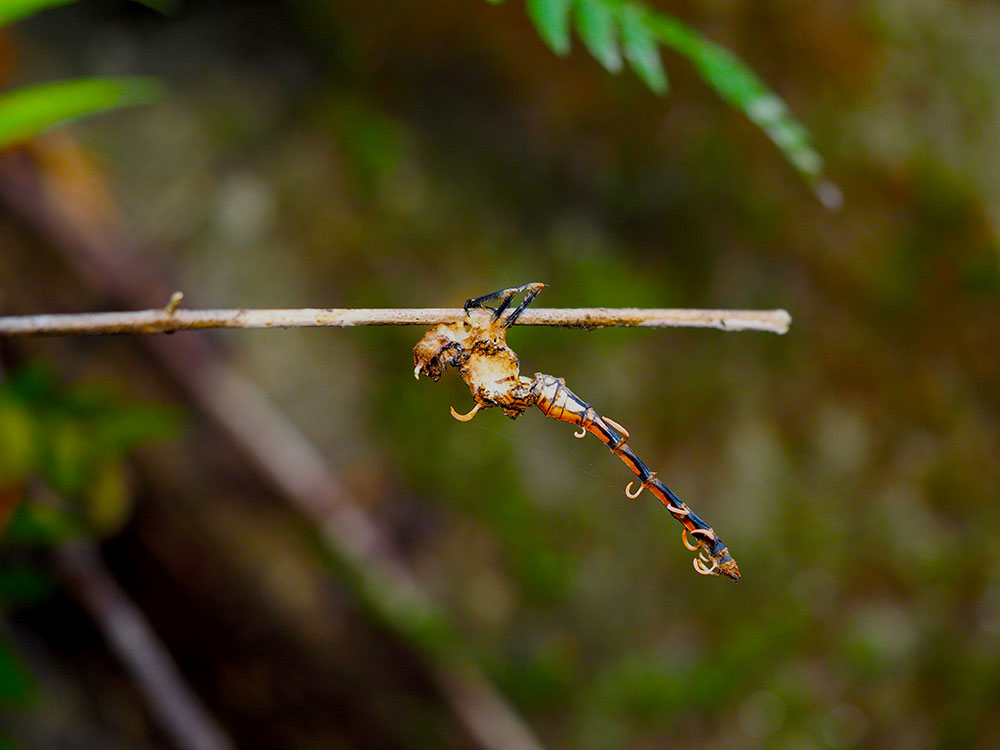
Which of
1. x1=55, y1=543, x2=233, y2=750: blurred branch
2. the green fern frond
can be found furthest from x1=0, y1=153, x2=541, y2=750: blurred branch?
the green fern frond

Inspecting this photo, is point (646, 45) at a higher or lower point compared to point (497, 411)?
lower

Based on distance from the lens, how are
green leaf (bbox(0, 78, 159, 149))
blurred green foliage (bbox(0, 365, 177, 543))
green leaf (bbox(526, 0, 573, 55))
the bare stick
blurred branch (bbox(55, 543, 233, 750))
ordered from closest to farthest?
the bare stick < green leaf (bbox(526, 0, 573, 55)) < green leaf (bbox(0, 78, 159, 149)) < blurred green foliage (bbox(0, 365, 177, 543)) < blurred branch (bbox(55, 543, 233, 750))

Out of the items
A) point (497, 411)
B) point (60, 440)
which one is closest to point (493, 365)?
point (60, 440)

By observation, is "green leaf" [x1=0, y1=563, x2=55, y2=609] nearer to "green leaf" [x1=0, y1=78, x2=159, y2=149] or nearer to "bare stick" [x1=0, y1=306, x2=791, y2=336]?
"green leaf" [x1=0, y1=78, x2=159, y2=149]

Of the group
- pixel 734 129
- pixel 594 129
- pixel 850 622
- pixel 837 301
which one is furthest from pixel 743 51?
pixel 850 622

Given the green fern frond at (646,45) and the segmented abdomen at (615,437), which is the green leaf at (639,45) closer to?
the green fern frond at (646,45)

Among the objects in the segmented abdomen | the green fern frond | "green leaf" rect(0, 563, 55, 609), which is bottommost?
the segmented abdomen

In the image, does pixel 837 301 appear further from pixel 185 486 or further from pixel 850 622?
pixel 185 486

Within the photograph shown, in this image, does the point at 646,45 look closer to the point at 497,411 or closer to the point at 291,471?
the point at 497,411
